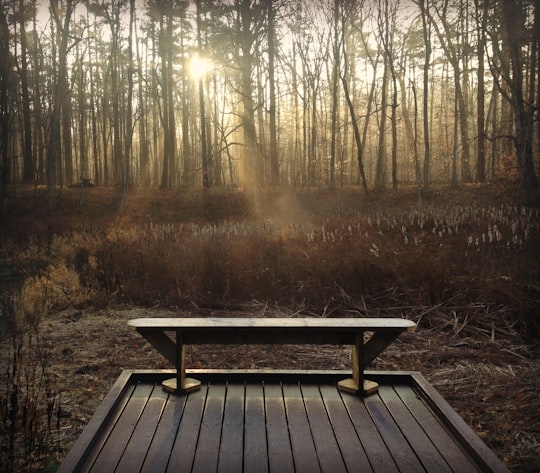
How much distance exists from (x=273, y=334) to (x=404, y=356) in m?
2.74

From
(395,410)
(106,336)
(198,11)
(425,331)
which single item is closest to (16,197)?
(198,11)

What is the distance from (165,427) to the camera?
9.64 ft

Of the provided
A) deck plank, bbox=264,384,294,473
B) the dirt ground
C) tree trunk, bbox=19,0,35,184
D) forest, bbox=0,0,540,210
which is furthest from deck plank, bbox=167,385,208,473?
tree trunk, bbox=19,0,35,184

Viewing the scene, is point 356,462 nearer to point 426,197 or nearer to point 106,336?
point 106,336

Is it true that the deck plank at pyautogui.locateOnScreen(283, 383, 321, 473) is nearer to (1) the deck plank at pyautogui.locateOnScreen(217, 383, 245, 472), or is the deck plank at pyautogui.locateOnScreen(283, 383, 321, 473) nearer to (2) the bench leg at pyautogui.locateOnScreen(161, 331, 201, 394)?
(1) the deck plank at pyautogui.locateOnScreen(217, 383, 245, 472)

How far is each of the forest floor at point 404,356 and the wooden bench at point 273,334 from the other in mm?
849

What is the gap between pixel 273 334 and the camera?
348cm

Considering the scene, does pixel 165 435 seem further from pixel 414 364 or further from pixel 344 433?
pixel 414 364

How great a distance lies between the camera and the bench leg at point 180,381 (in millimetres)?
3436

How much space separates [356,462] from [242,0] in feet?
59.0

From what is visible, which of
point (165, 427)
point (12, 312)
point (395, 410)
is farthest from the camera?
point (12, 312)

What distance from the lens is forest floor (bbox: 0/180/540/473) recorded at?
3.95 m

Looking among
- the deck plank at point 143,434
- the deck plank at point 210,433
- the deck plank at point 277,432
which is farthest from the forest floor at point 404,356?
the deck plank at point 277,432

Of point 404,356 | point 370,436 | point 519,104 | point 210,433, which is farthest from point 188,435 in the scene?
point 519,104
